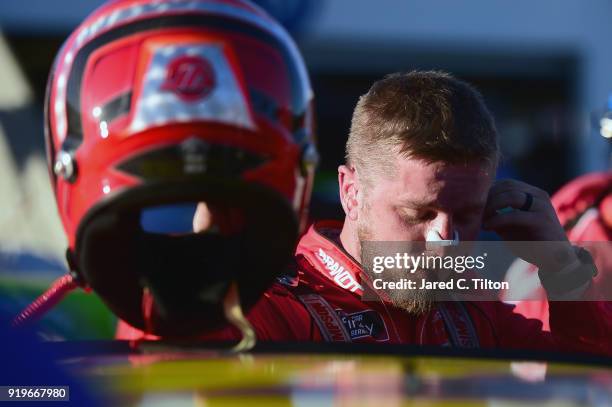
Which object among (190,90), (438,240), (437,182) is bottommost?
(438,240)

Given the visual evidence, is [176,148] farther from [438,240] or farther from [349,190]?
[349,190]

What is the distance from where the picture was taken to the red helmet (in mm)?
1440

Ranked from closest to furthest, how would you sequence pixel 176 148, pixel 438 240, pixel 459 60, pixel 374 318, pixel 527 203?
pixel 176 148 < pixel 438 240 < pixel 374 318 < pixel 527 203 < pixel 459 60

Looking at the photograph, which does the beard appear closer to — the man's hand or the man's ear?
the man's ear

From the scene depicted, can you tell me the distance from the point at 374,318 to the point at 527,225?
0.37 m

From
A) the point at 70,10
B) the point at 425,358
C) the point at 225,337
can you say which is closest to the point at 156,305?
the point at 225,337

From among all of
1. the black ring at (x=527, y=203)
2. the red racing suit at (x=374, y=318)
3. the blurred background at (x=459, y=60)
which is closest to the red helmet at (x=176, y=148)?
the red racing suit at (x=374, y=318)

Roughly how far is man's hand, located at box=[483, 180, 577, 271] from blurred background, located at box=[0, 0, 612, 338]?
460cm

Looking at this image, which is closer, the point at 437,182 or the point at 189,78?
the point at 189,78

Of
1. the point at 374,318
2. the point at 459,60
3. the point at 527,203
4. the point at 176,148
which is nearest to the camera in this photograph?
the point at 176,148

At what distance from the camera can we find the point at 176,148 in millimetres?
1427

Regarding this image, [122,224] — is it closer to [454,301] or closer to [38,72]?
[454,301]

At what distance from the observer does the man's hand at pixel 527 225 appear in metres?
2.29

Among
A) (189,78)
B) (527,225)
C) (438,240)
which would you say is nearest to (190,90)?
(189,78)
